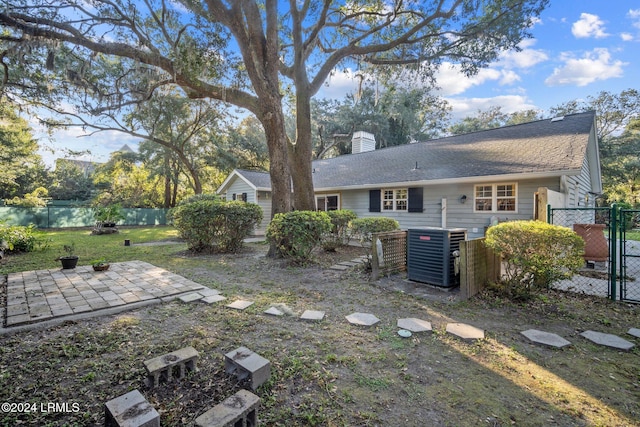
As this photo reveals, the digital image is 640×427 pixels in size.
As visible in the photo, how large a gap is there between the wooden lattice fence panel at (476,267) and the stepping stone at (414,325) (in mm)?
1093

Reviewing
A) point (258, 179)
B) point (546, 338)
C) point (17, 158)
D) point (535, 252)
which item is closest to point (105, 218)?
point (258, 179)

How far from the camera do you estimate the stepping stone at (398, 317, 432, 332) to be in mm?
2988

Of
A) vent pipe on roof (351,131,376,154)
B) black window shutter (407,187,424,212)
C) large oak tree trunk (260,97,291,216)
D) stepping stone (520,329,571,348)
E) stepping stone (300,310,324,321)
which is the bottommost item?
stepping stone (520,329,571,348)

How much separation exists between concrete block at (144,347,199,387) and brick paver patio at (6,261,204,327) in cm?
214

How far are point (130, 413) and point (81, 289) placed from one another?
12.5 feet

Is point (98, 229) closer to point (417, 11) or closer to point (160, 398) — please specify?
point (160, 398)

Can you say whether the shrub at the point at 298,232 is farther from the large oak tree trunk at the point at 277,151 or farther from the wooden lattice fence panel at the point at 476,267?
the wooden lattice fence panel at the point at 476,267

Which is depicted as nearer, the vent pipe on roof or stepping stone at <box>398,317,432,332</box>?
stepping stone at <box>398,317,432,332</box>

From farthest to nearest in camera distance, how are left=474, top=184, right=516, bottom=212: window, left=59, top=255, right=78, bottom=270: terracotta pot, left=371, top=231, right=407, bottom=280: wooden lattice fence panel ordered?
left=474, top=184, right=516, bottom=212: window
left=59, top=255, right=78, bottom=270: terracotta pot
left=371, top=231, right=407, bottom=280: wooden lattice fence panel

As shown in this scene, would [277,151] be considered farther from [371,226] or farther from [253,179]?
[253,179]

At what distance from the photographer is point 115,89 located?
25.4ft

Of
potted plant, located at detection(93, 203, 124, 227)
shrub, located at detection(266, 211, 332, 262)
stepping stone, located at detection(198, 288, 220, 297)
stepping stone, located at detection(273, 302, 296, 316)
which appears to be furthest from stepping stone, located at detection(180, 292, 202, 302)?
potted plant, located at detection(93, 203, 124, 227)

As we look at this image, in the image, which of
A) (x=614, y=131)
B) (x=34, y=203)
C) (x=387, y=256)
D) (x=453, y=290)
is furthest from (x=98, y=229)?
(x=614, y=131)

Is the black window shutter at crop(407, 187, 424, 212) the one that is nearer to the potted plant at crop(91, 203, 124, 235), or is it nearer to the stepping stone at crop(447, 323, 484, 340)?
the stepping stone at crop(447, 323, 484, 340)
